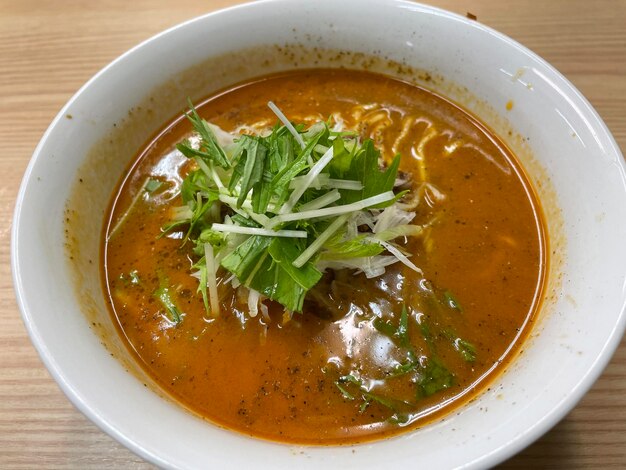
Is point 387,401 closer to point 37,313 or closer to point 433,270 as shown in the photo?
point 433,270

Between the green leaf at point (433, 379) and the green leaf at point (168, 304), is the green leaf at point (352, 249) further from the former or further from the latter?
the green leaf at point (168, 304)

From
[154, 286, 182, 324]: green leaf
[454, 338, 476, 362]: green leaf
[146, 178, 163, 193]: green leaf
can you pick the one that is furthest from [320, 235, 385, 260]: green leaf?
[146, 178, 163, 193]: green leaf

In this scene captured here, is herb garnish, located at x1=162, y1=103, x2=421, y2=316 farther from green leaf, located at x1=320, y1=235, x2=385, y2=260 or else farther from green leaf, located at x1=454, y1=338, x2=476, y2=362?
green leaf, located at x1=454, y1=338, x2=476, y2=362

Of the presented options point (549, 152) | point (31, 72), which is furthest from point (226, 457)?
point (31, 72)

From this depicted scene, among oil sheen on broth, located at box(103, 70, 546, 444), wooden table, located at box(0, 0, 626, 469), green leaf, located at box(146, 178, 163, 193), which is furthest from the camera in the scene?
green leaf, located at box(146, 178, 163, 193)

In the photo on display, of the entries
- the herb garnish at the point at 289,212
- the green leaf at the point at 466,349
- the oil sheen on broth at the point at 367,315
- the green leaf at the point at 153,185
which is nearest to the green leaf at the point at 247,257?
the herb garnish at the point at 289,212

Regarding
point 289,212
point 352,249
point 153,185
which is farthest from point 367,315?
point 153,185

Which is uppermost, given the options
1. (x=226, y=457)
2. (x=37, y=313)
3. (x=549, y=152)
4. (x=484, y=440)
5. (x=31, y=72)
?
(x=549, y=152)
